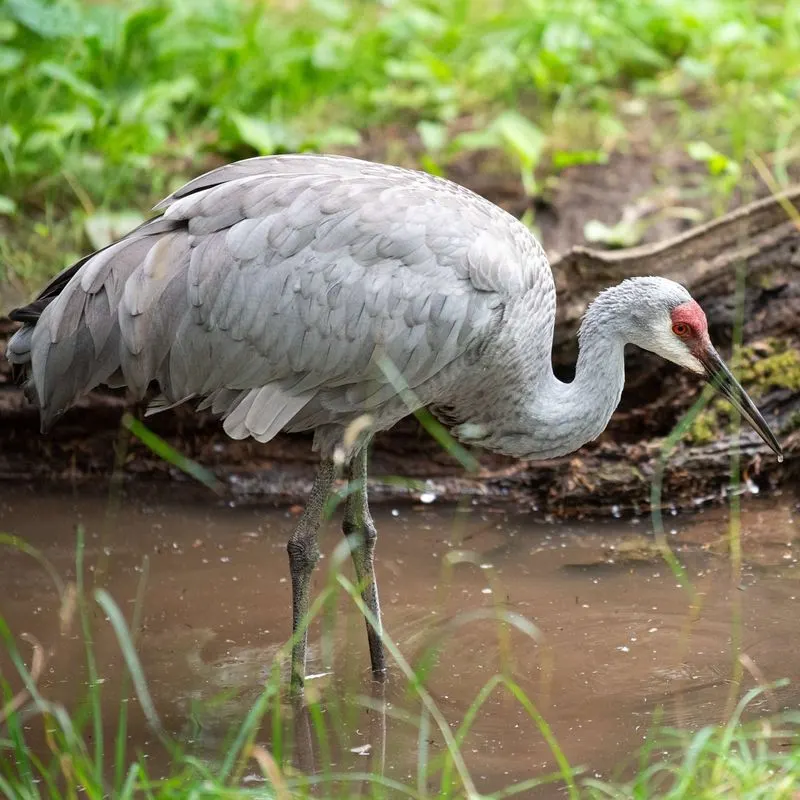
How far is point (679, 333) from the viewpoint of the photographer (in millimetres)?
4492

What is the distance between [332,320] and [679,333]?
122cm

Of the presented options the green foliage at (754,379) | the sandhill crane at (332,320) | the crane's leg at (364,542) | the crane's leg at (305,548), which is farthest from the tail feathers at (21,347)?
the green foliage at (754,379)

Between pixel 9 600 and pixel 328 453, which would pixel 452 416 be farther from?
pixel 9 600

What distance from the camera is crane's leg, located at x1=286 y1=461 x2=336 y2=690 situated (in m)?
4.45

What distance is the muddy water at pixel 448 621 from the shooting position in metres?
4.06

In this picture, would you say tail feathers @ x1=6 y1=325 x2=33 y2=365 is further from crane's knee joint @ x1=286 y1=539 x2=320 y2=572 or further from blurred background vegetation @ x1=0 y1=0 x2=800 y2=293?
blurred background vegetation @ x1=0 y1=0 x2=800 y2=293

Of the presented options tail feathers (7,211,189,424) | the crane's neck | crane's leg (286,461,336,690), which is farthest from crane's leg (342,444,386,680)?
tail feathers (7,211,189,424)

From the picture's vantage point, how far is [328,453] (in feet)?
14.7

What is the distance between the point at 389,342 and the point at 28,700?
165cm

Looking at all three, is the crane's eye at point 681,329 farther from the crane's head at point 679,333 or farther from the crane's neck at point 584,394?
the crane's neck at point 584,394

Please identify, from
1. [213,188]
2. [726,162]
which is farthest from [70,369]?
[726,162]

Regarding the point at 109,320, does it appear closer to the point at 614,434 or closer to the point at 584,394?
the point at 584,394

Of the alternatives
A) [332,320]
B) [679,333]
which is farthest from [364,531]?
[679,333]

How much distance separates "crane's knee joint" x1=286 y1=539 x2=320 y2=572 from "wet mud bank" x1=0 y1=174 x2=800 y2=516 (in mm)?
1181
